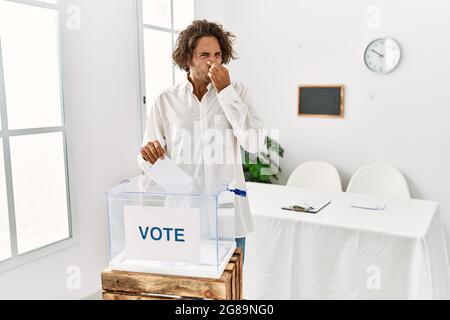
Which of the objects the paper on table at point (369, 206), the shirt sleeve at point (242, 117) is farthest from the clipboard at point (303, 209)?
the shirt sleeve at point (242, 117)

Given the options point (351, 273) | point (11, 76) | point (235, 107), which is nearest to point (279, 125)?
point (351, 273)

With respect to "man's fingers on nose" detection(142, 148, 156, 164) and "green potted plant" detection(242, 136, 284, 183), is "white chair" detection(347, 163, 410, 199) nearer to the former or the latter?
"green potted plant" detection(242, 136, 284, 183)

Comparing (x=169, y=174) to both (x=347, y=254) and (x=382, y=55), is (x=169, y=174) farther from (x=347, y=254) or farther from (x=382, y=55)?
(x=382, y=55)

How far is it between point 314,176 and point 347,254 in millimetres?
1536

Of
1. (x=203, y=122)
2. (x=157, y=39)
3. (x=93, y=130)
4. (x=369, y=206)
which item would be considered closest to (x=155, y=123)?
(x=203, y=122)

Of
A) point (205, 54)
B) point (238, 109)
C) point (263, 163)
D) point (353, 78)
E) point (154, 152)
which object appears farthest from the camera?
point (263, 163)

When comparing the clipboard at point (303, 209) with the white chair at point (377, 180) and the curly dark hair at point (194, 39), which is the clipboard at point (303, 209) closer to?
the white chair at point (377, 180)

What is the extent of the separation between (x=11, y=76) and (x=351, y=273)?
2.10 m

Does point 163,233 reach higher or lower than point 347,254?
higher

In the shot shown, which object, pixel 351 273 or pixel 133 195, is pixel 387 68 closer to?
pixel 351 273

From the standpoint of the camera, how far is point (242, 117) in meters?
1.40

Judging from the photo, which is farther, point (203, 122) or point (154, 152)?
point (203, 122)

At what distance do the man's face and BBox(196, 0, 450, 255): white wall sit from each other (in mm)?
2428

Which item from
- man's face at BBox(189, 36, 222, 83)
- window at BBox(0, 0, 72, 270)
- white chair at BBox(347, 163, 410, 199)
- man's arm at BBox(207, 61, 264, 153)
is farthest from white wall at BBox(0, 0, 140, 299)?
white chair at BBox(347, 163, 410, 199)
